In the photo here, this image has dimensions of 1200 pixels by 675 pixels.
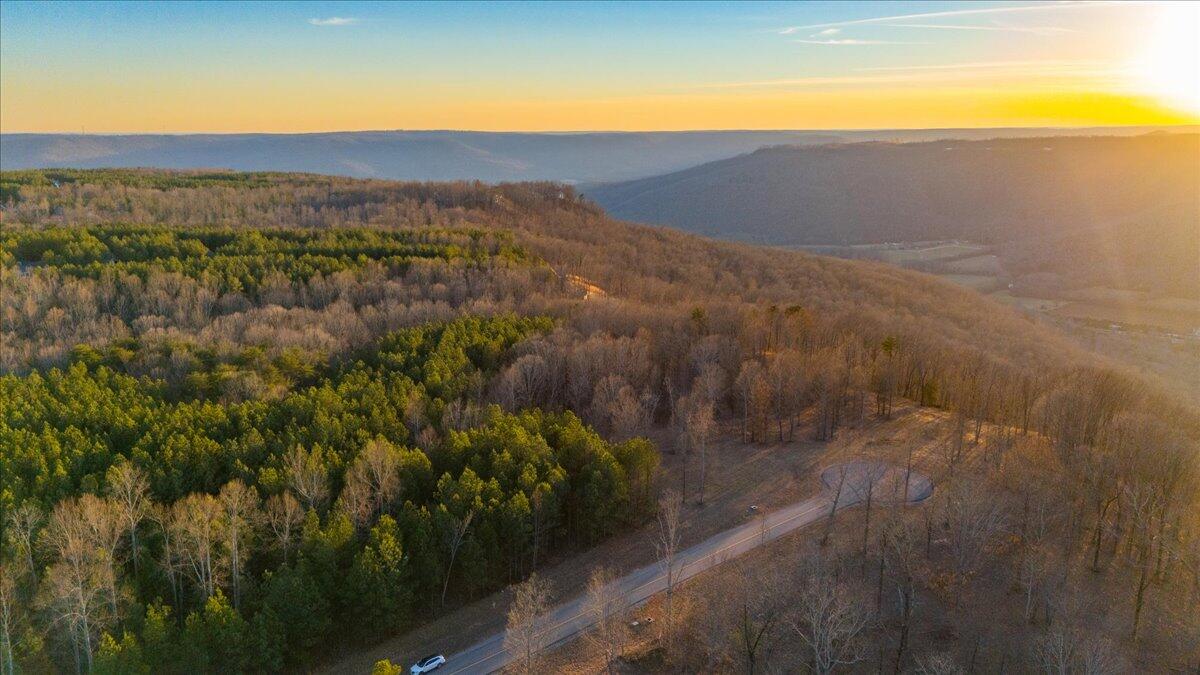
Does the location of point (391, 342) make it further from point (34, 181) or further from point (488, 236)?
point (34, 181)

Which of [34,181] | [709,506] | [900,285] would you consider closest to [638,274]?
[900,285]

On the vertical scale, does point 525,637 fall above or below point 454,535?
above

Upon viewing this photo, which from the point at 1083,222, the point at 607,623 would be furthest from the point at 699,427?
the point at 1083,222

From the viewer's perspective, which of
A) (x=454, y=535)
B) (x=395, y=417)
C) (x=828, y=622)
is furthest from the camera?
(x=395, y=417)

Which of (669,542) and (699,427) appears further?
(699,427)

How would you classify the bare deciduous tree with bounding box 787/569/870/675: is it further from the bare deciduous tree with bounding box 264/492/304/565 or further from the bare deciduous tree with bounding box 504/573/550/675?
the bare deciduous tree with bounding box 264/492/304/565

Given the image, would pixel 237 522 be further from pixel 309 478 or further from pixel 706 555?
pixel 706 555

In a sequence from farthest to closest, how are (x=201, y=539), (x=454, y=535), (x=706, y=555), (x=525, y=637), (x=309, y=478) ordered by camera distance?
(x=706, y=555) → (x=309, y=478) → (x=454, y=535) → (x=201, y=539) → (x=525, y=637)

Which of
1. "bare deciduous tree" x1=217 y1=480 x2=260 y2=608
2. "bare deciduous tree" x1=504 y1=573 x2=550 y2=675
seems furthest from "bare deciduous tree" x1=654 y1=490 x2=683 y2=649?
"bare deciduous tree" x1=217 y1=480 x2=260 y2=608
